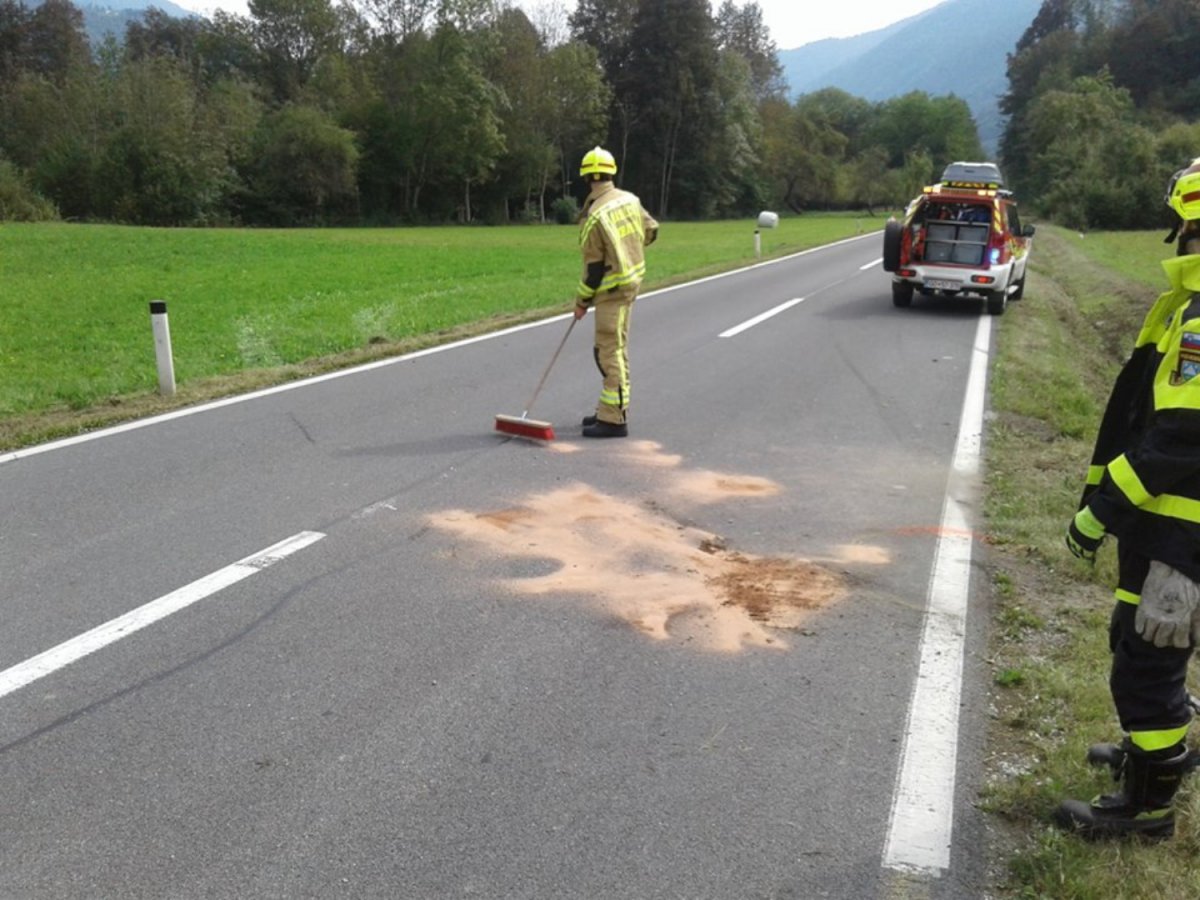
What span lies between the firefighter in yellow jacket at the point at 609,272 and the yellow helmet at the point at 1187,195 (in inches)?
208

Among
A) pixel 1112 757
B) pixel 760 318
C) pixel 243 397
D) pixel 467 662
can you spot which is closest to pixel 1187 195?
pixel 1112 757

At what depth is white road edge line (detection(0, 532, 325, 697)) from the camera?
409 cm

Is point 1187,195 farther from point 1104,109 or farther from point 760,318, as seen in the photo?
point 1104,109

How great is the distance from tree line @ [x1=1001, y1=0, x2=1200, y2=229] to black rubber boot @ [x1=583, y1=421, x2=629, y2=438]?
109 feet

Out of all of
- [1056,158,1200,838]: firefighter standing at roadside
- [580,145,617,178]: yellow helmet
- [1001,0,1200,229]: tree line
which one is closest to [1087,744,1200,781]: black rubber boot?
[1056,158,1200,838]: firefighter standing at roadside

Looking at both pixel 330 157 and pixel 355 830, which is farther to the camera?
pixel 330 157

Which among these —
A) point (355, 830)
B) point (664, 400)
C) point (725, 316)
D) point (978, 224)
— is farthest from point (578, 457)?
point (978, 224)

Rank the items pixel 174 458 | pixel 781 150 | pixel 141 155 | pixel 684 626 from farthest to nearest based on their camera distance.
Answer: pixel 781 150 < pixel 141 155 < pixel 174 458 < pixel 684 626

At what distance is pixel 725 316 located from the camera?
16.1m

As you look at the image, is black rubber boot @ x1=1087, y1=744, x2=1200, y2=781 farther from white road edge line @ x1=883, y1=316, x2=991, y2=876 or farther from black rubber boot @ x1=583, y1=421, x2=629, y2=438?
black rubber boot @ x1=583, y1=421, x2=629, y2=438

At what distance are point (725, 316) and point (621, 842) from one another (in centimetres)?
1357

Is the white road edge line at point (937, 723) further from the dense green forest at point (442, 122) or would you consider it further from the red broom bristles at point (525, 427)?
the dense green forest at point (442, 122)

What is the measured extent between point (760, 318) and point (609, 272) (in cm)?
816

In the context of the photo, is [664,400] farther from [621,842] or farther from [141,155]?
[141,155]
